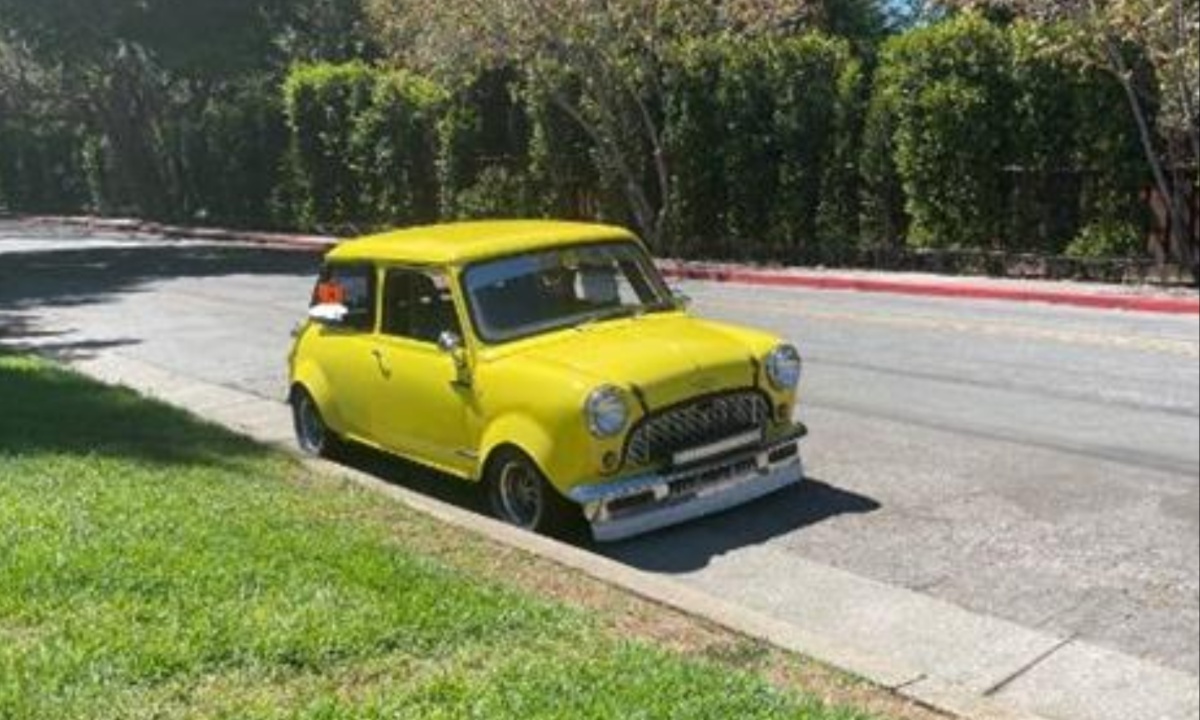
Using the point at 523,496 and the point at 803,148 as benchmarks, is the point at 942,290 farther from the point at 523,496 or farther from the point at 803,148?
the point at 523,496

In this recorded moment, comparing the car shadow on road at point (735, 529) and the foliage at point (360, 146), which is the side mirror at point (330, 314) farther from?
the foliage at point (360, 146)

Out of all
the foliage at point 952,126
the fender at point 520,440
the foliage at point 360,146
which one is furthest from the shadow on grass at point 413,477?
the foliage at point 360,146

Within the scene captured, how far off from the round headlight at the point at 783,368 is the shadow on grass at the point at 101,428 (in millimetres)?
3294

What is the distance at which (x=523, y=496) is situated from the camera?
7.64 meters

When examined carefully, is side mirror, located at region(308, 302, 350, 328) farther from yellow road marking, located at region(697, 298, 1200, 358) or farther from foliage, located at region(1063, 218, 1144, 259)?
foliage, located at region(1063, 218, 1144, 259)

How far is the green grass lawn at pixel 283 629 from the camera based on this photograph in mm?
4617

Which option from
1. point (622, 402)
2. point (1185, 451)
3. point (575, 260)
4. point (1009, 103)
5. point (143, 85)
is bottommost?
point (1185, 451)

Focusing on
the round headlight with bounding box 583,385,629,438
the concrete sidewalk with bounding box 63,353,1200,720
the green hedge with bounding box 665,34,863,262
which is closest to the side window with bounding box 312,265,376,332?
the concrete sidewalk with bounding box 63,353,1200,720

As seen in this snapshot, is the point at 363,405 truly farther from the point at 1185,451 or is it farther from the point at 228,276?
the point at 228,276

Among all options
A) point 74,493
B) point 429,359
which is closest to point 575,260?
point 429,359

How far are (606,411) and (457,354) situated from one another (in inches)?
44.7

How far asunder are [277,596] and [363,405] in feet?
10.8

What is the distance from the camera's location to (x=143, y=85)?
45.8m

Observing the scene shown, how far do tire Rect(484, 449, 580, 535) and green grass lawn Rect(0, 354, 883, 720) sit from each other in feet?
1.82
